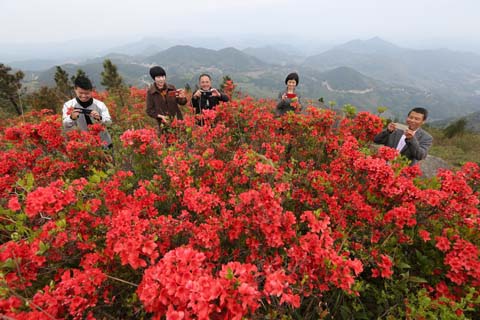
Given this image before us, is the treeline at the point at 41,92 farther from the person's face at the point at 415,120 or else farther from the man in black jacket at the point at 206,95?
the person's face at the point at 415,120

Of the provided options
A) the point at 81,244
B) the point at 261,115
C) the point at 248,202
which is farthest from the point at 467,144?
the point at 81,244

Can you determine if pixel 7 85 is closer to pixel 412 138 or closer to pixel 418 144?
pixel 412 138

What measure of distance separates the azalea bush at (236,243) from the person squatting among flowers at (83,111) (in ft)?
2.53

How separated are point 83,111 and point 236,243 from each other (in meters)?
4.48

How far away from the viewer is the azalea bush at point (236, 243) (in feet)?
6.20

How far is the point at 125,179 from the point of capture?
11.6 ft

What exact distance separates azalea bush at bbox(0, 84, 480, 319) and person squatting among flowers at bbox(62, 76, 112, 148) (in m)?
0.77

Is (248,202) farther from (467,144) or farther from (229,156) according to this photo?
(467,144)

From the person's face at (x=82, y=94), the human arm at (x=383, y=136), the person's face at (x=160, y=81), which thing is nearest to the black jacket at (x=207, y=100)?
the person's face at (x=160, y=81)

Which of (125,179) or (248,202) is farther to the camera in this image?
(125,179)

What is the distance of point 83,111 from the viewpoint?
16.6 ft

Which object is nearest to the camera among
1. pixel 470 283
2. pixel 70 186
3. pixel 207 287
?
pixel 207 287

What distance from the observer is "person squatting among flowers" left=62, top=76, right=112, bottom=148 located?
481 cm

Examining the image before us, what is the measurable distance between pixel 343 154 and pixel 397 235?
129cm
